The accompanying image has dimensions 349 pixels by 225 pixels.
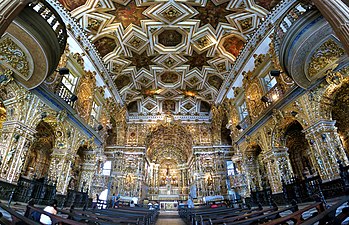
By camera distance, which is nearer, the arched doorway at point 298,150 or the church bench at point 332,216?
the church bench at point 332,216

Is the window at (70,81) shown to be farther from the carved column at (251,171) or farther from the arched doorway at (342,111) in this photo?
the arched doorway at (342,111)

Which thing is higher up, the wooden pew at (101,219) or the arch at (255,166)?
the arch at (255,166)

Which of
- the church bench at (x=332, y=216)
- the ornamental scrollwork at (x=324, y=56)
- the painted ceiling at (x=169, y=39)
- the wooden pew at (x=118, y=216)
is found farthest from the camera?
the painted ceiling at (x=169, y=39)

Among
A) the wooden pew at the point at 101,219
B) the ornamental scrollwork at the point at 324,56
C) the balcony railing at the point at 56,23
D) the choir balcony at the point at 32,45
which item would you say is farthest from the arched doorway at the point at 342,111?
the choir balcony at the point at 32,45

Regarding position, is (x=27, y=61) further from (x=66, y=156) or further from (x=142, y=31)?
(x=142, y=31)

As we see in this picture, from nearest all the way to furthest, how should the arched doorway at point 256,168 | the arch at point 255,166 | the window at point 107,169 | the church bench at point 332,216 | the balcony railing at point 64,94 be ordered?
the church bench at point 332,216 → the balcony railing at point 64,94 → the arched doorway at point 256,168 → the arch at point 255,166 → the window at point 107,169

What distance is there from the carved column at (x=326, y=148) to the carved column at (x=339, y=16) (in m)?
5.30

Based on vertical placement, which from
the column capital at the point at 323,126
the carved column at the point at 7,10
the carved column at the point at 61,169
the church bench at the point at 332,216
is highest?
the carved column at the point at 7,10

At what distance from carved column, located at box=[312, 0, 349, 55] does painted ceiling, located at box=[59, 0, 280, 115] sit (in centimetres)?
878

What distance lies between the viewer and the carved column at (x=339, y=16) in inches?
126

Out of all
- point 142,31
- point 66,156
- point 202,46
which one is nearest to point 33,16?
point 66,156

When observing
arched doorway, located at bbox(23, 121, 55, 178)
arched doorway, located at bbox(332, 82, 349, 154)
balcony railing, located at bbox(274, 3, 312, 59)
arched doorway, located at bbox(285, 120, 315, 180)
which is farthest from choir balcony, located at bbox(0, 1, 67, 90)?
arched doorway, located at bbox(285, 120, 315, 180)

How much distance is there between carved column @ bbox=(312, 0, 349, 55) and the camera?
3.21m

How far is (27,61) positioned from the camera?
662cm
